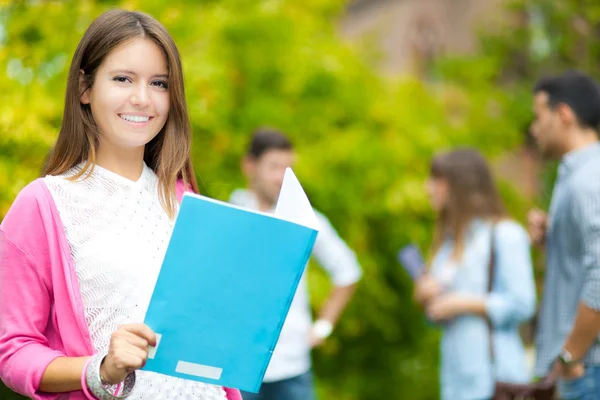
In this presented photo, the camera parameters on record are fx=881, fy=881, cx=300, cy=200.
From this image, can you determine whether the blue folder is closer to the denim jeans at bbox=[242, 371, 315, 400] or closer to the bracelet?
the bracelet

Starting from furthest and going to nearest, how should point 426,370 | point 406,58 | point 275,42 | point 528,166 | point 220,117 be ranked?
point 406,58 < point 528,166 < point 426,370 < point 275,42 < point 220,117

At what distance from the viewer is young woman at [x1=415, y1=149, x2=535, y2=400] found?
426 centimetres

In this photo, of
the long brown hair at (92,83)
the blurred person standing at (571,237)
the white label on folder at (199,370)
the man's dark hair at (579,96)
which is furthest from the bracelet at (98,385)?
the man's dark hair at (579,96)

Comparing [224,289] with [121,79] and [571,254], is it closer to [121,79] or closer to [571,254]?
[121,79]

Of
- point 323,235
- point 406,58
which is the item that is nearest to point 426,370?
point 323,235

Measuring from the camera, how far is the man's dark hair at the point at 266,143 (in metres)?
4.53

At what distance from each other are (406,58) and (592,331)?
446 inches

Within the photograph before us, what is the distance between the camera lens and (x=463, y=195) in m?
4.54

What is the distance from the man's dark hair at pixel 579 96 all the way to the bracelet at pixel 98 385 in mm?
2615

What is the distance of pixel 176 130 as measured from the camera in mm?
2211

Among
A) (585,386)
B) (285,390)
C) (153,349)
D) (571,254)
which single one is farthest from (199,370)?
(285,390)

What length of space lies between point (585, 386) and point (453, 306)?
0.99 meters

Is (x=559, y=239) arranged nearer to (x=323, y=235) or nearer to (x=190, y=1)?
(x=323, y=235)

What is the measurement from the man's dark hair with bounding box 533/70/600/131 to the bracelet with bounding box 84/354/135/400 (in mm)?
2615
